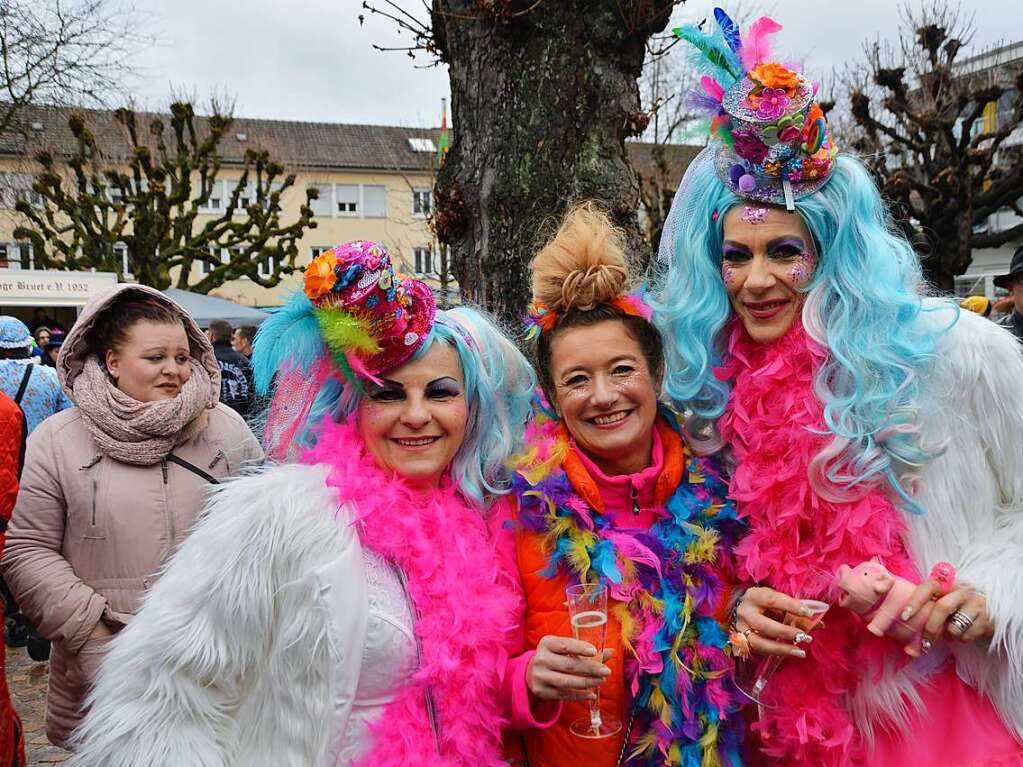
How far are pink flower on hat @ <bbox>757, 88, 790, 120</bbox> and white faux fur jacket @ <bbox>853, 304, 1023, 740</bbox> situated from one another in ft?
2.29

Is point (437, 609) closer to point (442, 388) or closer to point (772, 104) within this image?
point (442, 388)

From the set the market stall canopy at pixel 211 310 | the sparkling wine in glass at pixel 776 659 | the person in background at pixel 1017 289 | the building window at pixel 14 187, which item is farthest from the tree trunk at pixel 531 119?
the building window at pixel 14 187

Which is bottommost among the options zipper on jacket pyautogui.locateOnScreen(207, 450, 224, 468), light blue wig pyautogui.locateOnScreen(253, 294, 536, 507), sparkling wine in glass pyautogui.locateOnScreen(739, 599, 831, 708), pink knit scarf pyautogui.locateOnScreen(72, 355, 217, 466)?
sparkling wine in glass pyautogui.locateOnScreen(739, 599, 831, 708)

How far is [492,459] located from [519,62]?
1566 mm

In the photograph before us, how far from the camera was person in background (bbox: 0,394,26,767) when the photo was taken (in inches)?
105

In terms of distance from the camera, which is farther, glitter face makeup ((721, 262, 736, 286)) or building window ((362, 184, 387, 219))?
building window ((362, 184, 387, 219))

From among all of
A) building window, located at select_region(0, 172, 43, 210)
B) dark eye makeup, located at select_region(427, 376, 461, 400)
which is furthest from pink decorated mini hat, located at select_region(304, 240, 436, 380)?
building window, located at select_region(0, 172, 43, 210)

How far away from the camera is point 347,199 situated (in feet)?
118

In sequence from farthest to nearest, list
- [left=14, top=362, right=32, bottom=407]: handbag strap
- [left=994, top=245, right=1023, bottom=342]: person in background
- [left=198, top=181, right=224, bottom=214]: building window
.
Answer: [left=198, top=181, right=224, bottom=214]: building window → [left=14, top=362, right=32, bottom=407]: handbag strap → [left=994, top=245, right=1023, bottom=342]: person in background

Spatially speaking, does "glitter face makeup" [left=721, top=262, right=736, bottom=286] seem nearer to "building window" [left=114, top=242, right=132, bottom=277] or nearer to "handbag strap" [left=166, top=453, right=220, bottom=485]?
"handbag strap" [left=166, top=453, right=220, bottom=485]

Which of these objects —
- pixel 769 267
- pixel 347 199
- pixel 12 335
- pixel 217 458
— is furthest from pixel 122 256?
pixel 769 267

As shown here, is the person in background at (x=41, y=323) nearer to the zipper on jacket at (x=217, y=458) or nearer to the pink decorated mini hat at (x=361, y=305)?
the zipper on jacket at (x=217, y=458)

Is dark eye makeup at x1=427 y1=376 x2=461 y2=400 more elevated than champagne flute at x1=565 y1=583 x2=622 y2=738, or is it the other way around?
dark eye makeup at x1=427 y1=376 x2=461 y2=400

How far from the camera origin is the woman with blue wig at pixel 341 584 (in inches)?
69.7
